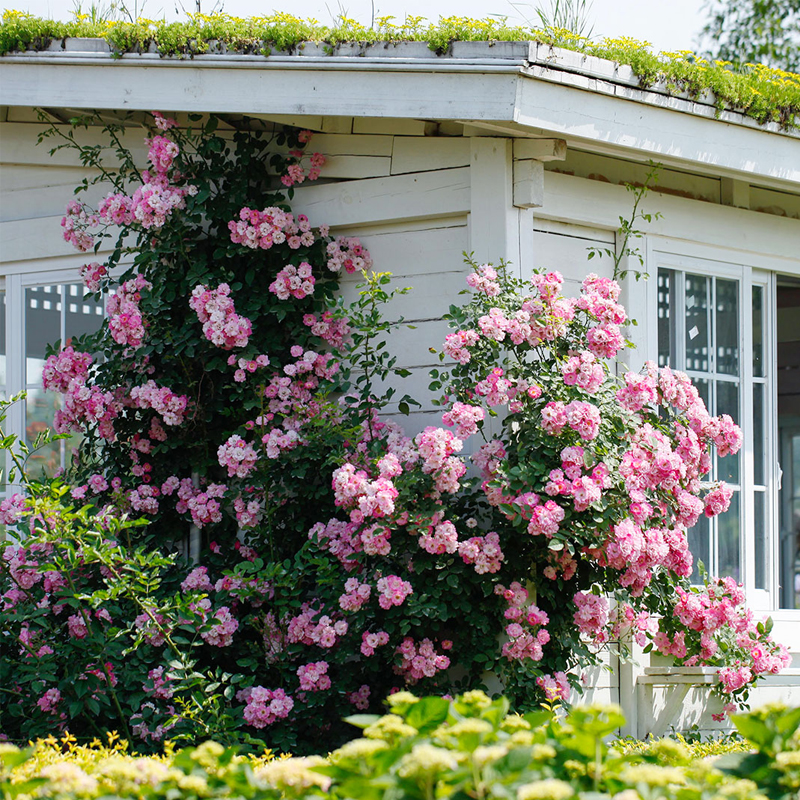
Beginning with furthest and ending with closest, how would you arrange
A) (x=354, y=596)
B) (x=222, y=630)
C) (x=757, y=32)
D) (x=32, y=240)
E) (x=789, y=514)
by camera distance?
(x=757, y=32), (x=789, y=514), (x=32, y=240), (x=222, y=630), (x=354, y=596)

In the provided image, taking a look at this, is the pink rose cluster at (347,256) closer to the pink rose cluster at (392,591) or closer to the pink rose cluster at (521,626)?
the pink rose cluster at (392,591)

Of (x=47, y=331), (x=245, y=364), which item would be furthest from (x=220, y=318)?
(x=47, y=331)

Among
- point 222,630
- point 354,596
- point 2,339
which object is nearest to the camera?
point 354,596

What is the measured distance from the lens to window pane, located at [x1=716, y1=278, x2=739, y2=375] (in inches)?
201

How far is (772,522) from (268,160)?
291 cm

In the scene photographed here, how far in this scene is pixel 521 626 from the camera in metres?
3.95

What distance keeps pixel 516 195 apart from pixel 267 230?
1.07m

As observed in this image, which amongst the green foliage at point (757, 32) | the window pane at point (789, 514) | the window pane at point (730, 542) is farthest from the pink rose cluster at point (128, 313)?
the green foliage at point (757, 32)

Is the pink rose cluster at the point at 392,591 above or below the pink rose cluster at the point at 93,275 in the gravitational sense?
below

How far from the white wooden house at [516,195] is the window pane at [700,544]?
1cm

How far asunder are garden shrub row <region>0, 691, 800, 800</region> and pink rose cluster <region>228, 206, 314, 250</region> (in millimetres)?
2781

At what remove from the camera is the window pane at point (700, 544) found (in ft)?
16.2

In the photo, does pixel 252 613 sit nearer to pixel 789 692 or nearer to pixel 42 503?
pixel 42 503

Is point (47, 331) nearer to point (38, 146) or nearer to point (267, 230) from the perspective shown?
point (38, 146)
